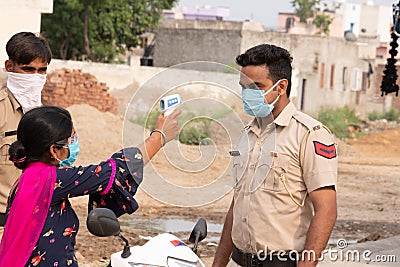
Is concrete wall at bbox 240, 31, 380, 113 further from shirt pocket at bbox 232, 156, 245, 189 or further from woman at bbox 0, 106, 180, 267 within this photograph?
woman at bbox 0, 106, 180, 267

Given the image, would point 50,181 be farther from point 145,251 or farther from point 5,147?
point 5,147

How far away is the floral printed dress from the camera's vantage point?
3508 millimetres

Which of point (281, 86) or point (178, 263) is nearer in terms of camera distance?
point (178, 263)

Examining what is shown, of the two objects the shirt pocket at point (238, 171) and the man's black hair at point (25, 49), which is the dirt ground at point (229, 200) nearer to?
the shirt pocket at point (238, 171)

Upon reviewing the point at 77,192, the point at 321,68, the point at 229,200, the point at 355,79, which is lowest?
the point at 355,79

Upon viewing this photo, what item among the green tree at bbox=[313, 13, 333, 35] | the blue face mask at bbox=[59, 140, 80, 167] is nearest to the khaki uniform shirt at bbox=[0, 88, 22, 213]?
the blue face mask at bbox=[59, 140, 80, 167]

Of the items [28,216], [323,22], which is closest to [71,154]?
[28,216]

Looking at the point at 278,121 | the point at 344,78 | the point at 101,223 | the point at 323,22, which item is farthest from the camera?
the point at 323,22

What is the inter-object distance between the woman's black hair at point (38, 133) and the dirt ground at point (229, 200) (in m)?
0.29

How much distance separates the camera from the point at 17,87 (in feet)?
15.3

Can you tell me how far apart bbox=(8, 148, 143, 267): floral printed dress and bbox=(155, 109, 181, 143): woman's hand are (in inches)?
6.3

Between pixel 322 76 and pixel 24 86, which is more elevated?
pixel 24 86

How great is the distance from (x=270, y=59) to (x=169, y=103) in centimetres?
83

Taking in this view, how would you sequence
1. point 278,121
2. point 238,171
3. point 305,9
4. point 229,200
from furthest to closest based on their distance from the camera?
1. point 305,9
2. point 229,200
3. point 238,171
4. point 278,121
